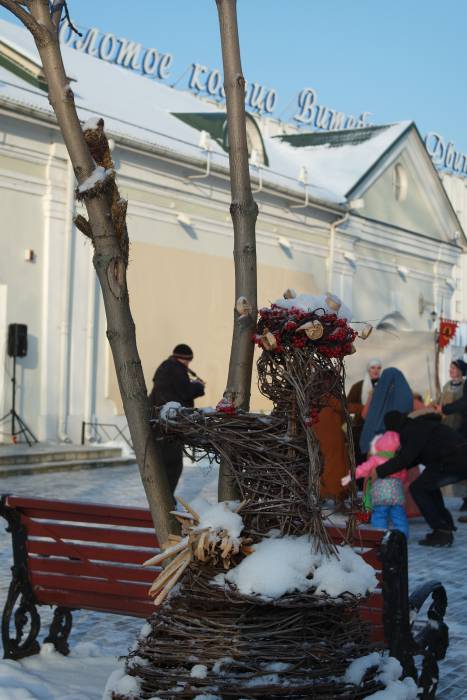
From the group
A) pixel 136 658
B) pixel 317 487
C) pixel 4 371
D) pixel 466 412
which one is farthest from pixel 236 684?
pixel 4 371

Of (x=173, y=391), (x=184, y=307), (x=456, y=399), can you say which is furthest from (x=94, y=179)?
(x=184, y=307)

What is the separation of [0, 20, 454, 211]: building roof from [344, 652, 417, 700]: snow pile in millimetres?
14864

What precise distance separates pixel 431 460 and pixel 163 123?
45.9ft

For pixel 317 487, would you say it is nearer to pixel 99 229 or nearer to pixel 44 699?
pixel 99 229

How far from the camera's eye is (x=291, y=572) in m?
3.25

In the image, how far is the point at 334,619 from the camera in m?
3.37

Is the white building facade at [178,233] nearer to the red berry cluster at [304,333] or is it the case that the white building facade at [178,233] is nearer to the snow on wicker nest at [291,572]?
the red berry cluster at [304,333]

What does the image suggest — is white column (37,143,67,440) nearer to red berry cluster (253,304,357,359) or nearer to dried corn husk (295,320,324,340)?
red berry cluster (253,304,357,359)

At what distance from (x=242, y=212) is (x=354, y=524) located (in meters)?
1.19

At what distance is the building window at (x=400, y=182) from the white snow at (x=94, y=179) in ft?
83.8

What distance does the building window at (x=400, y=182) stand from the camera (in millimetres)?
28641

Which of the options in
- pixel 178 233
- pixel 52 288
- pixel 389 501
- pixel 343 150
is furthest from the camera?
pixel 343 150

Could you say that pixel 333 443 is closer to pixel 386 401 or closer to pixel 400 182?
pixel 386 401

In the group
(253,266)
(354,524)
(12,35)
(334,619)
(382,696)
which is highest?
(12,35)
